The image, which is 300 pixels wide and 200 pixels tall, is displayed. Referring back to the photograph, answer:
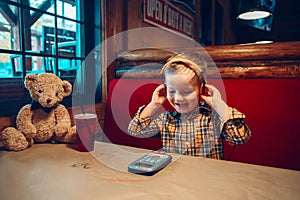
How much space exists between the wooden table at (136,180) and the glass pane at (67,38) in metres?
0.78

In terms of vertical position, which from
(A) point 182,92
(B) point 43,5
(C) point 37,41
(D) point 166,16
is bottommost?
(A) point 182,92

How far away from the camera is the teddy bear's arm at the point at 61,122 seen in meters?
1.08

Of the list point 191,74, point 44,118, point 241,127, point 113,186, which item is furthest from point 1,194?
point 241,127

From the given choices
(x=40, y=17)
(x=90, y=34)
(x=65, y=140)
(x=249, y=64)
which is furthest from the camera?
(x=90, y=34)

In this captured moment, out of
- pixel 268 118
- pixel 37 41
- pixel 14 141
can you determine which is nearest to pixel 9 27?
pixel 37 41

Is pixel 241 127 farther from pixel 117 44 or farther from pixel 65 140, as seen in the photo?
pixel 117 44

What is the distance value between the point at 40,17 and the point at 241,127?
1.15 metres

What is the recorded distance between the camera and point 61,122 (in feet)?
3.68

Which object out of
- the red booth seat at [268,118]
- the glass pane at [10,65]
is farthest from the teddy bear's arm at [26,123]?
the red booth seat at [268,118]

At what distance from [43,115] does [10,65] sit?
1.20 ft

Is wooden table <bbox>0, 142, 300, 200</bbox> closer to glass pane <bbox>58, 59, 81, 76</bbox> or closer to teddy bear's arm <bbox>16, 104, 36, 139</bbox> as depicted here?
teddy bear's arm <bbox>16, 104, 36, 139</bbox>

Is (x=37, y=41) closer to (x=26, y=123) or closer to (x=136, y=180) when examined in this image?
(x=26, y=123)

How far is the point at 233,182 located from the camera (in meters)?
0.64

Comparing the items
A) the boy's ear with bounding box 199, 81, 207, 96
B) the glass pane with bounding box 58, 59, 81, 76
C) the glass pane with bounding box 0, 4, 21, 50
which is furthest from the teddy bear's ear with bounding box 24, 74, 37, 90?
the boy's ear with bounding box 199, 81, 207, 96
